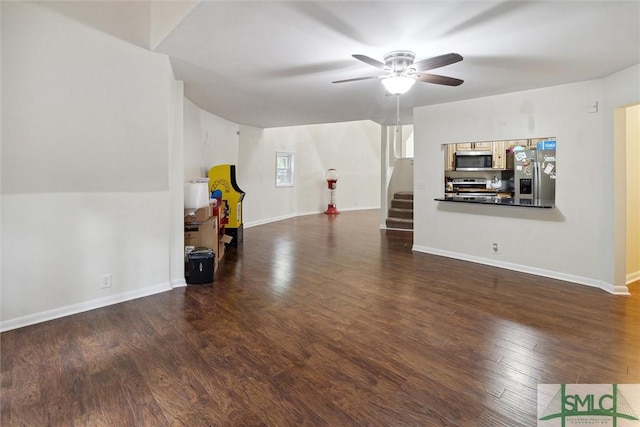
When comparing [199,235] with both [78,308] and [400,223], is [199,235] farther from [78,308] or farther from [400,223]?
[400,223]

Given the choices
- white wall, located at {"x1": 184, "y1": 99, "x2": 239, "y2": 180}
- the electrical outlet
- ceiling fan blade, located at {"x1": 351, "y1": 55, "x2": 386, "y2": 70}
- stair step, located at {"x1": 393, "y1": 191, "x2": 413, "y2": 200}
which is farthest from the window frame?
ceiling fan blade, located at {"x1": 351, "y1": 55, "x2": 386, "y2": 70}

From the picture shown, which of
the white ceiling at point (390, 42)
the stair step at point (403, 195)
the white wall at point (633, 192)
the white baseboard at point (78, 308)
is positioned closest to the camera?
the white ceiling at point (390, 42)

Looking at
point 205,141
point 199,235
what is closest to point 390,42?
point 199,235

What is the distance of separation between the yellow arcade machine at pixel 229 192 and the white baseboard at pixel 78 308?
2.35m

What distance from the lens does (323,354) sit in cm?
241

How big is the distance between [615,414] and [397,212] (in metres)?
6.18

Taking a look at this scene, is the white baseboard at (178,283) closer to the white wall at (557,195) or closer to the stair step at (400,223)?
the white wall at (557,195)

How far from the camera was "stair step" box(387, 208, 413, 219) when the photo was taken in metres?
7.73

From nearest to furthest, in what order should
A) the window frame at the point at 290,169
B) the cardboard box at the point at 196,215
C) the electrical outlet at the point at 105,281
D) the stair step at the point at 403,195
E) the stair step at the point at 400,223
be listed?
the electrical outlet at the point at 105,281
the cardboard box at the point at 196,215
the stair step at the point at 400,223
the stair step at the point at 403,195
the window frame at the point at 290,169

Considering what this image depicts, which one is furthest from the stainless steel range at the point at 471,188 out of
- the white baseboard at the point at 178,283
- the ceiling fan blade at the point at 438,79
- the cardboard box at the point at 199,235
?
the white baseboard at the point at 178,283

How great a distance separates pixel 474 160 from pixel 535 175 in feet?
3.90

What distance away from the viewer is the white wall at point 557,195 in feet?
12.5

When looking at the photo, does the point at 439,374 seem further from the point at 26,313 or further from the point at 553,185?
the point at 553,185

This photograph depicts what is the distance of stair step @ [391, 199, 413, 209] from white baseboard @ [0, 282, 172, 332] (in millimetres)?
5817
